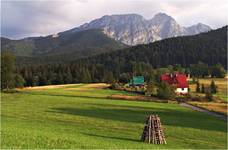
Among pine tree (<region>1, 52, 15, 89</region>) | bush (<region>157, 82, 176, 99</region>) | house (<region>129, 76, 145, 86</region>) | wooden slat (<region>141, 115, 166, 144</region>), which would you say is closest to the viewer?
wooden slat (<region>141, 115, 166, 144</region>)

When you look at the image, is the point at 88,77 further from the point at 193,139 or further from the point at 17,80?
the point at 193,139

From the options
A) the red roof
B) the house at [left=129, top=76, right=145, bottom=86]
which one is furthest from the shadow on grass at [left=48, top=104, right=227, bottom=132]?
the house at [left=129, top=76, right=145, bottom=86]

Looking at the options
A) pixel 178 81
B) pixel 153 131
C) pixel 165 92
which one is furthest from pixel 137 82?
pixel 153 131

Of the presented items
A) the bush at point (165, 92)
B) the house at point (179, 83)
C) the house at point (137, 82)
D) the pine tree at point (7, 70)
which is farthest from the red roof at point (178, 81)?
the pine tree at point (7, 70)

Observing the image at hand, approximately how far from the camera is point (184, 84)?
13100 centimetres

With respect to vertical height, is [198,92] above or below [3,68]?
below

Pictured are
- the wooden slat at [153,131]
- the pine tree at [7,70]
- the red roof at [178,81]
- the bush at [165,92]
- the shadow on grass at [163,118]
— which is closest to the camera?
the wooden slat at [153,131]

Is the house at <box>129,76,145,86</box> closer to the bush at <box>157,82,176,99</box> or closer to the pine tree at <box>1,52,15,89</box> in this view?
the bush at <box>157,82,176,99</box>

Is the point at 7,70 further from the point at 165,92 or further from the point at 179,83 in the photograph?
the point at 179,83

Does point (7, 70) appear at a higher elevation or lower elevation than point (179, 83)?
higher

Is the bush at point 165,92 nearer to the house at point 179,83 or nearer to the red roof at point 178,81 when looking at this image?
the house at point 179,83

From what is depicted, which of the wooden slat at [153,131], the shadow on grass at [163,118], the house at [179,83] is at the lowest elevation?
the shadow on grass at [163,118]

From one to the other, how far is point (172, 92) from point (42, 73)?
98438 millimetres

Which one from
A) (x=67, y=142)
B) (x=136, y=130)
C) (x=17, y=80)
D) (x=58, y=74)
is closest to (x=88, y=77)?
(x=58, y=74)
